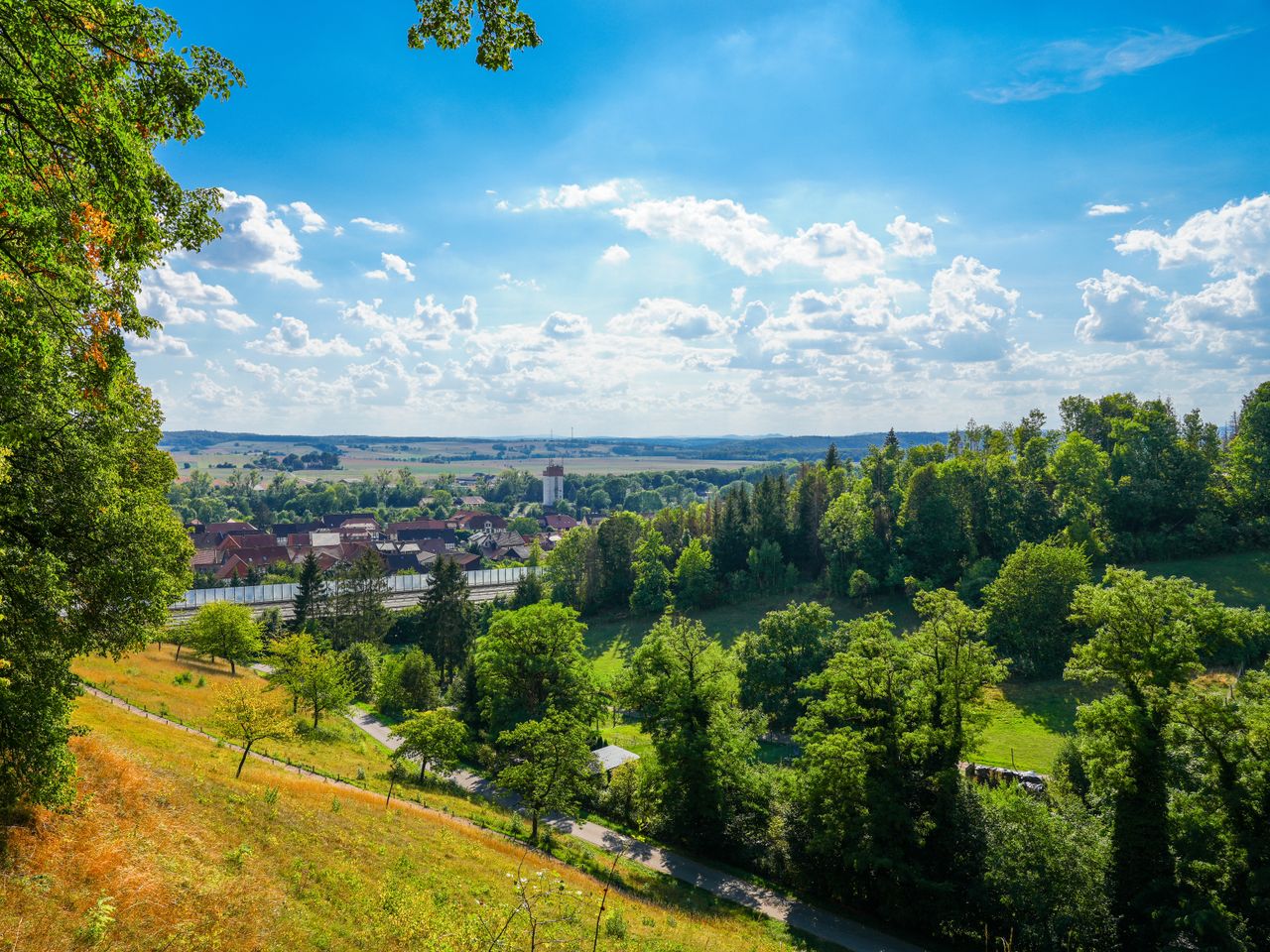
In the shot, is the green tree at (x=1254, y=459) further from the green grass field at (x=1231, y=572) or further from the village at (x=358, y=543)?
→ the village at (x=358, y=543)

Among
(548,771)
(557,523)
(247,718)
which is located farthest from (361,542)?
(548,771)

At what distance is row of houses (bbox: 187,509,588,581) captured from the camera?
344ft

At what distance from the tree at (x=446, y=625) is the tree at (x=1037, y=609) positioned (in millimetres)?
41260

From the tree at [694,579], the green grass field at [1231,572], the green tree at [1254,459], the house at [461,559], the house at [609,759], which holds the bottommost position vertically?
the house at [461,559]

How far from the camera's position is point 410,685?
147 ft

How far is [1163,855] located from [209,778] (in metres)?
27.5

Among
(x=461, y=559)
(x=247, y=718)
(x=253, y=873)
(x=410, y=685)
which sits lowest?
(x=461, y=559)

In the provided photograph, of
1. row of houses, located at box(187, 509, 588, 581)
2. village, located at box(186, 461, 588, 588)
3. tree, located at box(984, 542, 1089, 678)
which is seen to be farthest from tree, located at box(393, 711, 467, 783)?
row of houses, located at box(187, 509, 588, 581)

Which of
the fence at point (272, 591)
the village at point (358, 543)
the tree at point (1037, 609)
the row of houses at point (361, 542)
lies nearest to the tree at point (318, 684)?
the fence at point (272, 591)

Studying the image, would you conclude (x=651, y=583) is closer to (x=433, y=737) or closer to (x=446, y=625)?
(x=446, y=625)

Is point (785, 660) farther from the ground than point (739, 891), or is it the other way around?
point (785, 660)

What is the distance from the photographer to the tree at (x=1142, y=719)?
1952 centimetres

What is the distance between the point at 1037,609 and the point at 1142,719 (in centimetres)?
2753

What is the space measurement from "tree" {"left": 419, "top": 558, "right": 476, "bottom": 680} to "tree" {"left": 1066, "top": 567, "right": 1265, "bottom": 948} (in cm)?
4666
